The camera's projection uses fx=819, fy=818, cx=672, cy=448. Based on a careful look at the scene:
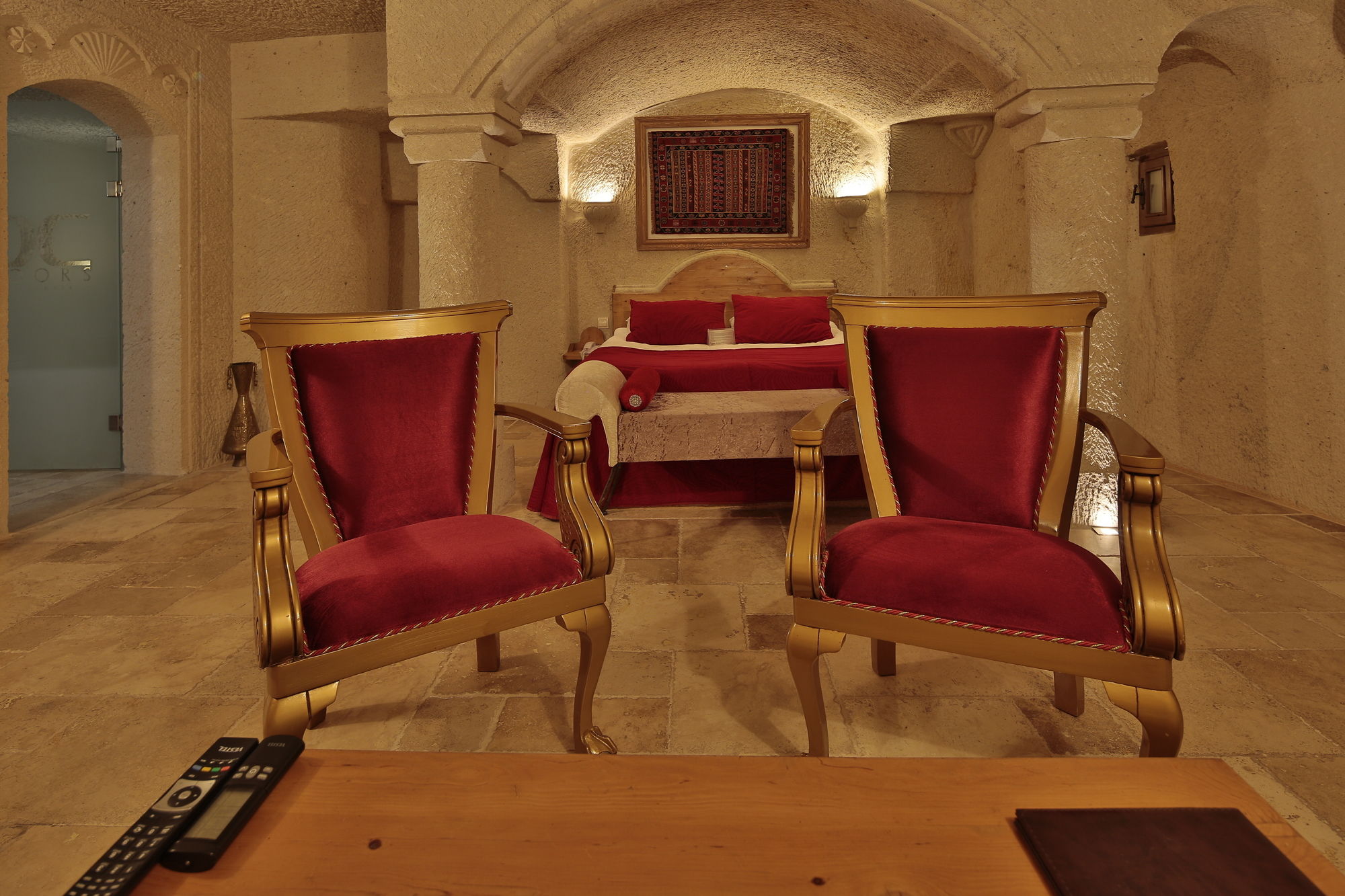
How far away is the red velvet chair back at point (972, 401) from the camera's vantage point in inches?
73.8

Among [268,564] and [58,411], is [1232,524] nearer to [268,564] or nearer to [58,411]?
[268,564]

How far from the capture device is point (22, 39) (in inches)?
143

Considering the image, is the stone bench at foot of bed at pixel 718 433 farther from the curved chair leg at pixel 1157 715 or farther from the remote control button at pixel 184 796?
the remote control button at pixel 184 796

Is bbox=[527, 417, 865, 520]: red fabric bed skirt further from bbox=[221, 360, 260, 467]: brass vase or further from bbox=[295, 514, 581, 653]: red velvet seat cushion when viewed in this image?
bbox=[221, 360, 260, 467]: brass vase

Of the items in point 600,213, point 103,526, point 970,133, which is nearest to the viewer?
point 103,526

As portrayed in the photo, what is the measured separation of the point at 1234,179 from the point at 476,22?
3.65 m

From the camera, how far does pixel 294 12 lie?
183 inches

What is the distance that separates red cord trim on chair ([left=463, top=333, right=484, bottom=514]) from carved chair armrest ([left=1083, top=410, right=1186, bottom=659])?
1.38 metres

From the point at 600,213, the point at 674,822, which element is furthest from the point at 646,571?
the point at 600,213

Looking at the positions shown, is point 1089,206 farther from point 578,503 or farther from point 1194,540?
point 578,503

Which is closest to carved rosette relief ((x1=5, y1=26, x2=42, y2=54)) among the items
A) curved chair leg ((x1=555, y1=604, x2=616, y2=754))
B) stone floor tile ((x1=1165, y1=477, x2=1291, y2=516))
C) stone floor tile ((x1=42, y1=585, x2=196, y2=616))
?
stone floor tile ((x1=42, y1=585, x2=196, y2=616))

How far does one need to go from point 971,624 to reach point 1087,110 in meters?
2.76

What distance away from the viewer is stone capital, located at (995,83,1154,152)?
3.30 metres

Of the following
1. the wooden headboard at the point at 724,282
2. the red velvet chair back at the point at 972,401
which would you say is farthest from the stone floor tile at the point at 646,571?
the wooden headboard at the point at 724,282
